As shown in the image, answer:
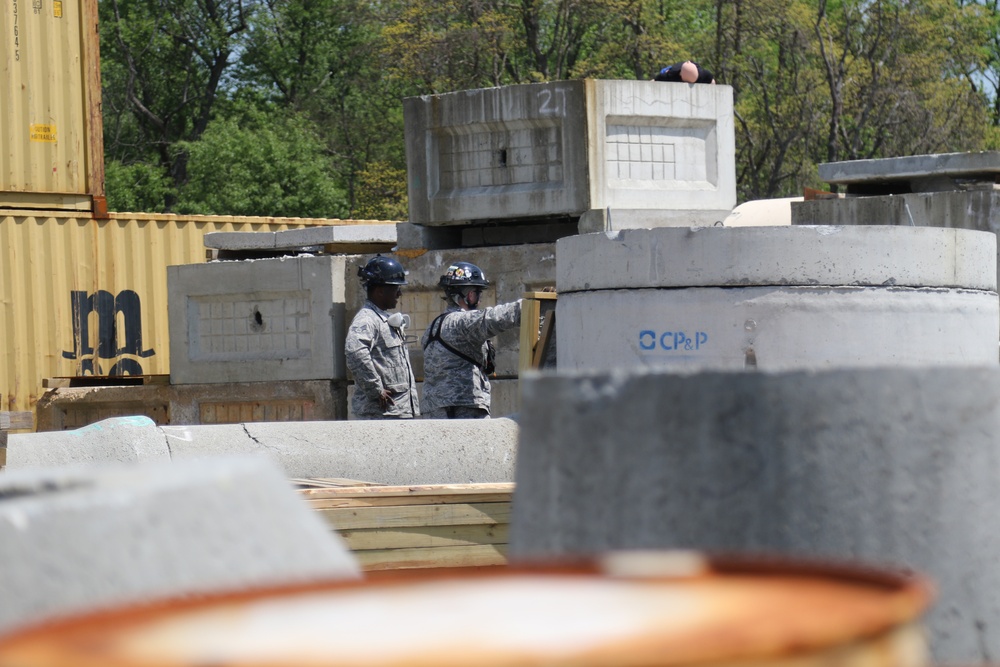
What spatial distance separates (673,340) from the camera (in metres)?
5.91

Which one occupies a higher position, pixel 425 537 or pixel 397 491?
pixel 397 491

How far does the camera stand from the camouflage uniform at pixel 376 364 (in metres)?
8.91

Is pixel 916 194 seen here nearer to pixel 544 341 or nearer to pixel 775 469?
pixel 544 341

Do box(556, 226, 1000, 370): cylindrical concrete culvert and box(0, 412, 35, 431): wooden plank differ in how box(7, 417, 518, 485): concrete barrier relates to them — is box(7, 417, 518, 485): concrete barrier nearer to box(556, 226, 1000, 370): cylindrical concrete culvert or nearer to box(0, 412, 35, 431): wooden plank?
box(0, 412, 35, 431): wooden plank

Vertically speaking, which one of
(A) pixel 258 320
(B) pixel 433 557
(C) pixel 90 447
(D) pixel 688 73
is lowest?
(B) pixel 433 557

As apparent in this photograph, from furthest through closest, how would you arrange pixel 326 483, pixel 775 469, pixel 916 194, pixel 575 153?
1. pixel 916 194
2. pixel 575 153
3. pixel 326 483
4. pixel 775 469

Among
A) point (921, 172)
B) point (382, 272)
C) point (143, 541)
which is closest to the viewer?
point (143, 541)

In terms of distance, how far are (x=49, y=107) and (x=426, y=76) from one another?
1264 centimetres

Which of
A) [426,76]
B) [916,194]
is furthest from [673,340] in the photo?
[426,76]

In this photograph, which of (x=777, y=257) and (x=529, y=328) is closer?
(x=777, y=257)

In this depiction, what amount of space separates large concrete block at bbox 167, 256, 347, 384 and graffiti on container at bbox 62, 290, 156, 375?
4.41m

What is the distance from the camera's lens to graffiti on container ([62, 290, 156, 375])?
14852mm

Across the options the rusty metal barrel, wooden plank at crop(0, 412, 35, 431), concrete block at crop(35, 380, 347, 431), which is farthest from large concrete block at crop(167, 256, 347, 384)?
the rusty metal barrel

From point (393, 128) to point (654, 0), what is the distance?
255 inches
